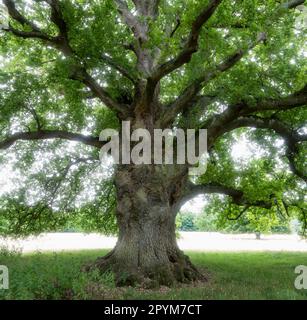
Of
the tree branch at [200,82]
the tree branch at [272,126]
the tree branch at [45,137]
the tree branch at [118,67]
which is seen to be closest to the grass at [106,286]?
the tree branch at [45,137]

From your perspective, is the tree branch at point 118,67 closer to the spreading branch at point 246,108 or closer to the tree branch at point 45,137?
the tree branch at point 45,137

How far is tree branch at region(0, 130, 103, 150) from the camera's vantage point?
1479cm

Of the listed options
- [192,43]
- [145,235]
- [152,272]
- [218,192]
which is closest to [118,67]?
[192,43]

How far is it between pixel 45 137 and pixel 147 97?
163 inches

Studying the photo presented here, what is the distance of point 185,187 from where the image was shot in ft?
55.0

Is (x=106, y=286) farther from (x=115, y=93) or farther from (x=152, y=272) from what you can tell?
(x=115, y=93)

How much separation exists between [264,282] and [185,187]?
4976 millimetres

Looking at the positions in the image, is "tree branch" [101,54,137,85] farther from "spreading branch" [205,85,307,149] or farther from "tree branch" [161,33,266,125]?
"spreading branch" [205,85,307,149]

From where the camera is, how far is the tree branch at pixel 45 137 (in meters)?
14.8

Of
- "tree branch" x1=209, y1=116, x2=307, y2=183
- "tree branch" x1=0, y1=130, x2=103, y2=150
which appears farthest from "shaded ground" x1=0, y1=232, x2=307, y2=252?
"tree branch" x1=209, y1=116, x2=307, y2=183

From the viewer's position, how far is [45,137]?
50.6 feet

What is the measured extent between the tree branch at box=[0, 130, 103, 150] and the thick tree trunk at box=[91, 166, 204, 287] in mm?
1961

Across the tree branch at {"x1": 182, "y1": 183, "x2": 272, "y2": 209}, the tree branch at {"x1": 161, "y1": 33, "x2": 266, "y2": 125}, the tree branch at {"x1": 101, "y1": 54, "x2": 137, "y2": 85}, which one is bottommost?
the tree branch at {"x1": 182, "y1": 183, "x2": 272, "y2": 209}
